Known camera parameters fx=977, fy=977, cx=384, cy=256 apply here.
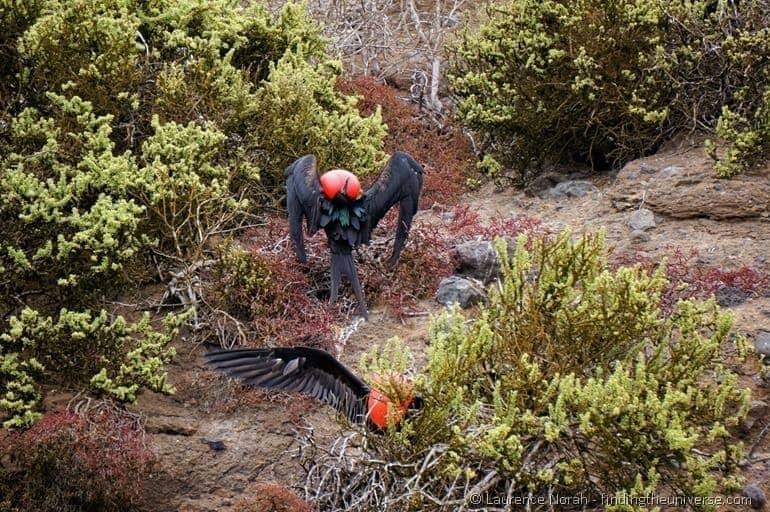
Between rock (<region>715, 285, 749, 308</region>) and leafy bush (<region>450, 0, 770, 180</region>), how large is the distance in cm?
177

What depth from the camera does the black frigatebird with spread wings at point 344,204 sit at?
560 centimetres

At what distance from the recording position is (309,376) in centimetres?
441

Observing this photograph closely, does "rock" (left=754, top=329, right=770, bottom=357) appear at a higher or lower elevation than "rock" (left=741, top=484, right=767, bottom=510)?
higher

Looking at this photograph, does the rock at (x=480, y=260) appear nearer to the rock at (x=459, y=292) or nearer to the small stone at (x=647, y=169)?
the rock at (x=459, y=292)

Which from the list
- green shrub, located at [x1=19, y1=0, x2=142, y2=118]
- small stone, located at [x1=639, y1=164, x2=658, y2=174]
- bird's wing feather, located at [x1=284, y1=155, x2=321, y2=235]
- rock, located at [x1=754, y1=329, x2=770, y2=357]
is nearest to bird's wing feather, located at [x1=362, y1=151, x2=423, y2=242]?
bird's wing feather, located at [x1=284, y1=155, x2=321, y2=235]

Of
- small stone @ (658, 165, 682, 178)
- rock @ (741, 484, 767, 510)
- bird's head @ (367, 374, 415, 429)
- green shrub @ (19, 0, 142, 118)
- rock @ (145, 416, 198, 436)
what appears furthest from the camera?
small stone @ (658, 165, 682, 178)

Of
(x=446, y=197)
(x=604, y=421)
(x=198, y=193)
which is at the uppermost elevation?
(x=198, y=193)

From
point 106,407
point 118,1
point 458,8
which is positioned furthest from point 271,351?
point 458,8

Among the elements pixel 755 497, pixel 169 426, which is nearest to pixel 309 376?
pixel 169 426

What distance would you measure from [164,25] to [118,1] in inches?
19.6

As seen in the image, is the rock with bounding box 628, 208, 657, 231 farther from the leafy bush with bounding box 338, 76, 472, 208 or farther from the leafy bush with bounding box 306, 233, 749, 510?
the leafy bush with bounding box 306, 233, 749, 510

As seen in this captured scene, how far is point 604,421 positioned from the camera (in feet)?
12.4

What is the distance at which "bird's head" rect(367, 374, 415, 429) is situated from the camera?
4.06 metres

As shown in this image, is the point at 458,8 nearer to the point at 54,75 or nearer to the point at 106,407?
the point at 54,75
